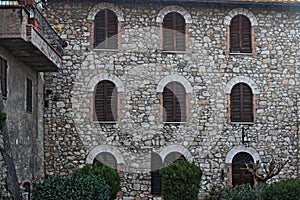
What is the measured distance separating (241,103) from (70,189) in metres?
8.34

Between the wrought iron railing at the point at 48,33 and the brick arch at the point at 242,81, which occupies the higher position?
the wrought iron railing at the point at 48,33

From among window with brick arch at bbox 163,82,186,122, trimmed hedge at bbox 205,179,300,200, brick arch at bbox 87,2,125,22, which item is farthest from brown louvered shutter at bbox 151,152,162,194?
brick arch at bbox 87,2,125,22

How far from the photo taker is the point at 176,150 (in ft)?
68.6

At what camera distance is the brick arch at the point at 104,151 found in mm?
20500

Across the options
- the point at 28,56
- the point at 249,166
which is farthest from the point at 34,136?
the point at 249,166

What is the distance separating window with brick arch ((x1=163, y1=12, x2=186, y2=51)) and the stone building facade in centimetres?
14

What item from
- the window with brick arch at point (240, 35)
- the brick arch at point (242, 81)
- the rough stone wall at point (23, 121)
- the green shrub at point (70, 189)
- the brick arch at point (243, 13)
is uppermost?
the brick arch at point (243, 13)

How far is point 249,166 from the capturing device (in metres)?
21.0

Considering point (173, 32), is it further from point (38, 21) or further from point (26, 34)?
point (26, 34)

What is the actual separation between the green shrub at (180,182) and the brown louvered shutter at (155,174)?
1.73 m

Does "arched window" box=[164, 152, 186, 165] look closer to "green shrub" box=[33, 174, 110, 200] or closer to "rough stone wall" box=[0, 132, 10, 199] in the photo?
"green shrub" box=[33, 174, 110, 200]

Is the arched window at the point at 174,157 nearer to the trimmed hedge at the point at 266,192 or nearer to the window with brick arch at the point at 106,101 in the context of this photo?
the trimmed hedge at the point at 266,192

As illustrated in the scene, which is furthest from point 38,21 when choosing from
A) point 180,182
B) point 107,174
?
point 180,182

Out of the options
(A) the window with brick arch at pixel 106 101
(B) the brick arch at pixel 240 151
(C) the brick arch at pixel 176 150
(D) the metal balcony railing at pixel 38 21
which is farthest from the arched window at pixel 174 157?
(D) the metal balcony railing at pixel 38 21
